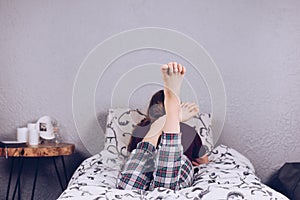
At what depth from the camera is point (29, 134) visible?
2545 mm

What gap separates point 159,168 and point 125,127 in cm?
82

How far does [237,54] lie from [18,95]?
4.75 feet

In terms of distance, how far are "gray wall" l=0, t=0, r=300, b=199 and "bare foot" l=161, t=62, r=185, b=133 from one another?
41.1 inches

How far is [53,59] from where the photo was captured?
2.74m

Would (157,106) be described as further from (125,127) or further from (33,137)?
(33,137)

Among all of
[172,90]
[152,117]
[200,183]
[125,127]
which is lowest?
[200,183]

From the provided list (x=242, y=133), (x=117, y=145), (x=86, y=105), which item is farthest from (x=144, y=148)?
(x=242, y=133)

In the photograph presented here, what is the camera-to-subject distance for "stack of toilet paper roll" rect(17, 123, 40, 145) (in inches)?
99.6

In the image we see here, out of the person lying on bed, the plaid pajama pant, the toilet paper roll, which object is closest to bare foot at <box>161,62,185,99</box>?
the person lying on bed

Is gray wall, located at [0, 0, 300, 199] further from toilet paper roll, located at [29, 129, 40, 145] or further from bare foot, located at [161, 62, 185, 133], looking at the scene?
bare foot, located at [161, 62, 185, 133]

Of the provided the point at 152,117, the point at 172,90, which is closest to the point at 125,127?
the point at 152,117

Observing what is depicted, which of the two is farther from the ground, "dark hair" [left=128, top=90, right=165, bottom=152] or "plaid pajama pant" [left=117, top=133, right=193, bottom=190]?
"dark hair" [left=128, top=90, right=165, bottom=152]

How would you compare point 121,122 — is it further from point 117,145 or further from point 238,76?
point 238,76

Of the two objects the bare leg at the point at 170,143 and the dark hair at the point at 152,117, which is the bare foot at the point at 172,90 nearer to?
the bare leg at the point at 170,143
